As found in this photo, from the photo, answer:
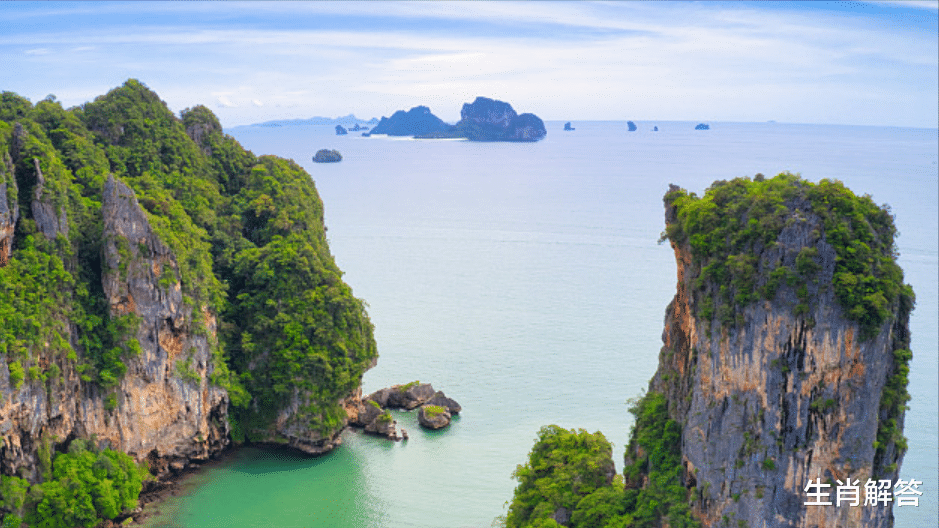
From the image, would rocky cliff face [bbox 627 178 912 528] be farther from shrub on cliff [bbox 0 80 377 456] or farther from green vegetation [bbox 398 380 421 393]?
green vegetation [bbox 398 380 421 393]

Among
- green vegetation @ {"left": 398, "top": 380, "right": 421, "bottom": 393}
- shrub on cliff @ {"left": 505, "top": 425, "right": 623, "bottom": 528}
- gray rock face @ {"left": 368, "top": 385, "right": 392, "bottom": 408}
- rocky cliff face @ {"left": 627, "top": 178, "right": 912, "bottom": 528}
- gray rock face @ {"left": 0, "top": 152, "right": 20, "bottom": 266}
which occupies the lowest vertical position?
gray rock face @ {"left": 368, "top": 385, "right": 392, "bottom": 408}

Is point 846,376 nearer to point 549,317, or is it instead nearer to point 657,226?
point 549,317

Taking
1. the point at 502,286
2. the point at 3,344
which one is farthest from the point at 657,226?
the point at 3,344

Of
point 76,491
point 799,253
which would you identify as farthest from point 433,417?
point 799,253

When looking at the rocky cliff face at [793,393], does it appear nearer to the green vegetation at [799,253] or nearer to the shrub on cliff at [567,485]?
the green vegetation at [799,253]

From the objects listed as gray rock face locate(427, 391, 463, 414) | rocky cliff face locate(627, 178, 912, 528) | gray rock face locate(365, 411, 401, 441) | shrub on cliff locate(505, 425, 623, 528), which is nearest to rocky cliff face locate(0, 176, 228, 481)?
gray rock face locate(365, 411, 401, 441)

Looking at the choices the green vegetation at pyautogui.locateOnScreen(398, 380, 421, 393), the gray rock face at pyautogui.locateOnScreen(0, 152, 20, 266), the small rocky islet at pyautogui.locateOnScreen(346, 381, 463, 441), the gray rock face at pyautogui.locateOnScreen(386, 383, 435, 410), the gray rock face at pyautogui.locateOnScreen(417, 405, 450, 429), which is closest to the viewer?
the gray rock face at pyautogui.locateOnScreen(0, 152, 20, 266)
